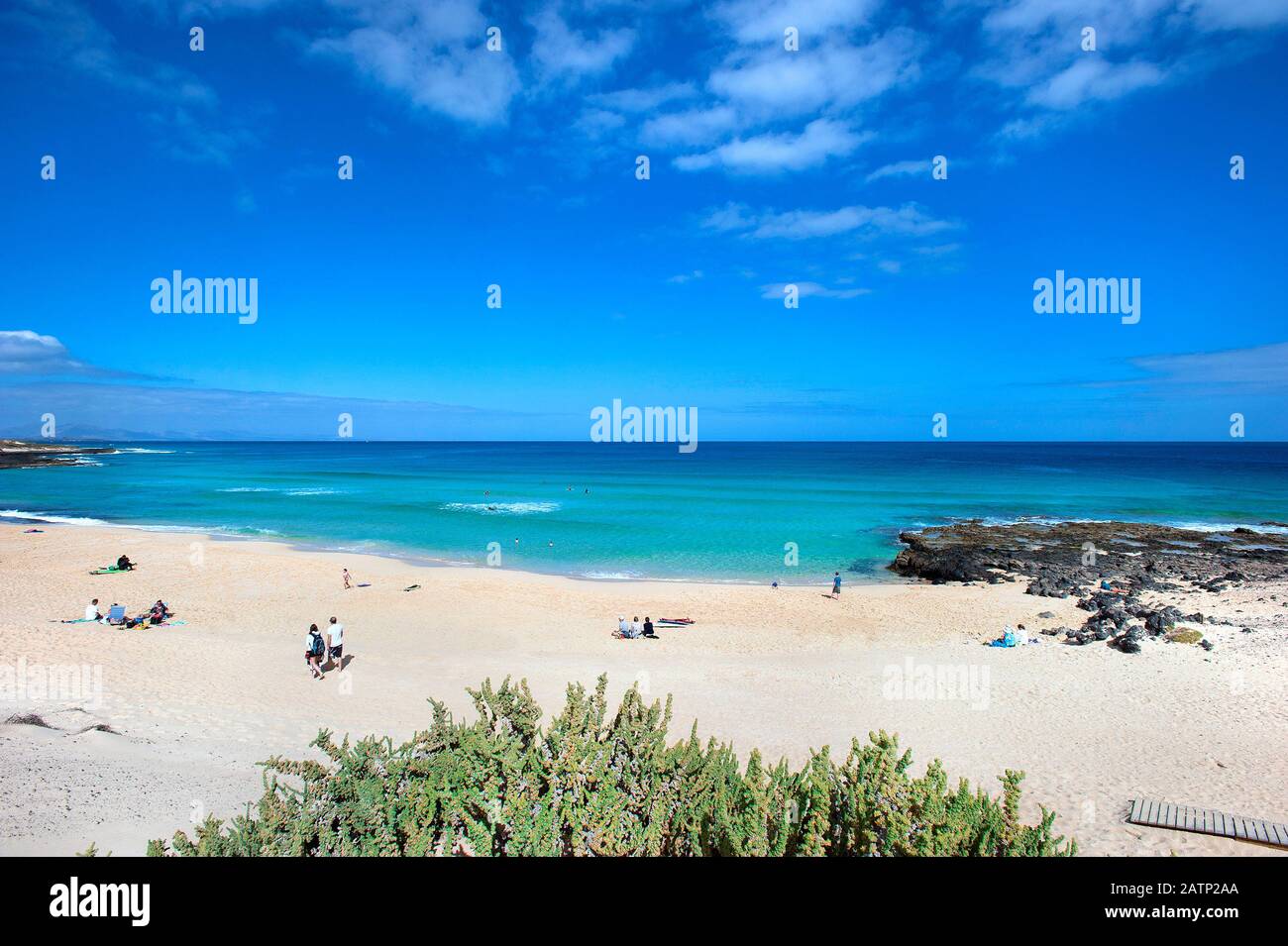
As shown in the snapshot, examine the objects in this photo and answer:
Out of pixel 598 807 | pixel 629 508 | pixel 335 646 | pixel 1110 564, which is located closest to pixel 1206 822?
pixel 598 807

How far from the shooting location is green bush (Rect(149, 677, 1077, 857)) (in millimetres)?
5340

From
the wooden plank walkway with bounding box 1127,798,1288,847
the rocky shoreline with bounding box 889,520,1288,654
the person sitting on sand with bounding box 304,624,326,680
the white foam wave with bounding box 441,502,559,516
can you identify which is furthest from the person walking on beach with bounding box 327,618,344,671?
the white foam wave with bounding box 441,502,559,516

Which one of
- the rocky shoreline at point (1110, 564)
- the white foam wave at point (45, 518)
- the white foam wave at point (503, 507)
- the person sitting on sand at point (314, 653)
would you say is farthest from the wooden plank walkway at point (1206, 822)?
the white foam wave at point (45, 518)

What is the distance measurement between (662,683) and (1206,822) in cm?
976

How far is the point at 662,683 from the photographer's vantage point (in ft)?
50.5

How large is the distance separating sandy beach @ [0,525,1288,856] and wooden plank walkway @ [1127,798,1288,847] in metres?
0.18

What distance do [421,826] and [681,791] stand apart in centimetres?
238

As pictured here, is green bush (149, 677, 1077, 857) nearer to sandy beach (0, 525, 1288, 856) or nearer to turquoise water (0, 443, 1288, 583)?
sandy beach (0, 525, 1288, 856)

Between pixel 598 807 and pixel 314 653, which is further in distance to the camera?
pixel 314 653

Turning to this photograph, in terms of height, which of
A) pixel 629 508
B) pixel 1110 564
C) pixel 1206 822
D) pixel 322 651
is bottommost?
pixel 1206 822

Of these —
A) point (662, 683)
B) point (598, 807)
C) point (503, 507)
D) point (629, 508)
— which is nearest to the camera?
point (598, 807)

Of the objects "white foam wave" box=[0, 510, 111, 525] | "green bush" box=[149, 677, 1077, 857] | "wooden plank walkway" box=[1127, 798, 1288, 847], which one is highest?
"white foam wave" box=[0, 510, 111, 525]

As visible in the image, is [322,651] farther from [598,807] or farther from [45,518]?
[45,518]

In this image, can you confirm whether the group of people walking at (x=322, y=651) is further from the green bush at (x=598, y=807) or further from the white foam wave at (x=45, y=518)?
the white foam wave at (x=45, y=518)
